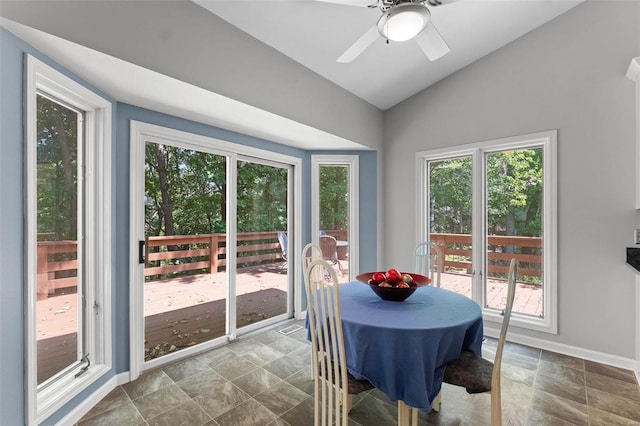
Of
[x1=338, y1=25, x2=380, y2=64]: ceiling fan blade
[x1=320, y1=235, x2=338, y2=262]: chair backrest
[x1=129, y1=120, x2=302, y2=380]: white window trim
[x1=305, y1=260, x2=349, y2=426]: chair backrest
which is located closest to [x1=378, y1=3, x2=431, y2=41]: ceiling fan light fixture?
[x1=338, y1=25, x2=380, y2=64]: ceiling fan blade

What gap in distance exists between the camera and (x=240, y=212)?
10.6 ft

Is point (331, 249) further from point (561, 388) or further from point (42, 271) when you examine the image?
point (42, 271)

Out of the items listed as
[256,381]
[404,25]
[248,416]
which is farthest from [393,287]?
[404,25]

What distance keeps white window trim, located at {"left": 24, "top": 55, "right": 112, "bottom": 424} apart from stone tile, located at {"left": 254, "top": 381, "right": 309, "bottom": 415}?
1.21 m

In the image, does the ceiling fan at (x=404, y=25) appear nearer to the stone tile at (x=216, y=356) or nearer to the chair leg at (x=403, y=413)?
the chair leg at (x=403, y=413)

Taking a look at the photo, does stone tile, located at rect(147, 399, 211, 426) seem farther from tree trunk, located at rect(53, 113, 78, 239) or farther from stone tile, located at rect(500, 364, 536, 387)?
stone tile, located at rect(500, 364, 536, 387)

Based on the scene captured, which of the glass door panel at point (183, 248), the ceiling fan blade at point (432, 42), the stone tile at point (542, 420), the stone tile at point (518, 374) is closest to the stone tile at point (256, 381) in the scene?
the glass door panel at point (183, 248)

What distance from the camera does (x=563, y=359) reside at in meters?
2.69

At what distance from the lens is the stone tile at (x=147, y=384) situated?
220 centimetres

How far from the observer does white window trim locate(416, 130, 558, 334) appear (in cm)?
287

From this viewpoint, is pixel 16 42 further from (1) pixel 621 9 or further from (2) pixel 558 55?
(1) pixel 621 9

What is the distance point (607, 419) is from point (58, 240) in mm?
3749

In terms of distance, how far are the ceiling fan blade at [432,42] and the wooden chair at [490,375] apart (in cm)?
146

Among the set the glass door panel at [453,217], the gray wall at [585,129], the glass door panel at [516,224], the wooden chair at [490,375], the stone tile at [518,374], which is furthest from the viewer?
the glass door panel at [453,217]
